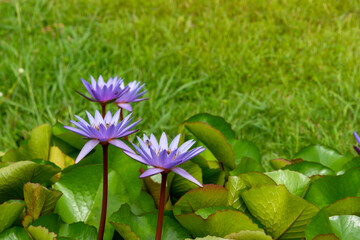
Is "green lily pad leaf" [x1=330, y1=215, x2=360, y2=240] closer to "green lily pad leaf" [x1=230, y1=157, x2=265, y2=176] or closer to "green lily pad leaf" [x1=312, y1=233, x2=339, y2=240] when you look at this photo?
"green lily pad leaf" [x1=312, y1=233, x2=339, y2=240]

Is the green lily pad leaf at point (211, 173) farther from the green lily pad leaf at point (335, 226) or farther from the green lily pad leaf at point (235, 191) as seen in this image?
the green lily pad leaf at point (335, 226)

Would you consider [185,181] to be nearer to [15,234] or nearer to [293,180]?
[293,180]

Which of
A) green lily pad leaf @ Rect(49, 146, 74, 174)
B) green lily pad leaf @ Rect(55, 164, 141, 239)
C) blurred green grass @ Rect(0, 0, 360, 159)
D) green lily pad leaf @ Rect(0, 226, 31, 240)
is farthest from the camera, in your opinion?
blurred green grass @ Rect(0, 0, 360, 159)

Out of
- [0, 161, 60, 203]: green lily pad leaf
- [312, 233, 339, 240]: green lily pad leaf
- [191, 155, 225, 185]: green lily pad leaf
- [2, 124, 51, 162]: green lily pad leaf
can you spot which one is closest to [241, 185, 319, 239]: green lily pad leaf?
[312, 233, 339, 240]: green lily pad leaf

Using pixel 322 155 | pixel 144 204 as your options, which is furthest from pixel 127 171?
pixel 322 155

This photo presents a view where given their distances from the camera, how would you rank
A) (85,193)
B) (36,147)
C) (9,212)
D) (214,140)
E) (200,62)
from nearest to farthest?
(9,212) < (85,193) < (214,140) < (36,147) < (200,62)

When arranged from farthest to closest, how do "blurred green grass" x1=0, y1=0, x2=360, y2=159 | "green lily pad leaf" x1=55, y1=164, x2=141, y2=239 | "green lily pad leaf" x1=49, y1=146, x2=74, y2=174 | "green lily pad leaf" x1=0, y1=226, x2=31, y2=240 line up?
"blurred green grass" x1=0, y1=0, x2=360, y2=159 → "green lily pad leaf" x1=49, y1=146, x2=74, y2=174 → "green lily pad leaf" x1=55, y1=164, x2=141, y2=239 → "green lily pad leaf" x1=0, y1=226, x2=31, y2=240

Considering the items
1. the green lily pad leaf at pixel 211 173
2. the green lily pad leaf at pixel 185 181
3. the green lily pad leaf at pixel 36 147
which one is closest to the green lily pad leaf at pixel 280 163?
the green lily pad leaf at pixel 211 173
